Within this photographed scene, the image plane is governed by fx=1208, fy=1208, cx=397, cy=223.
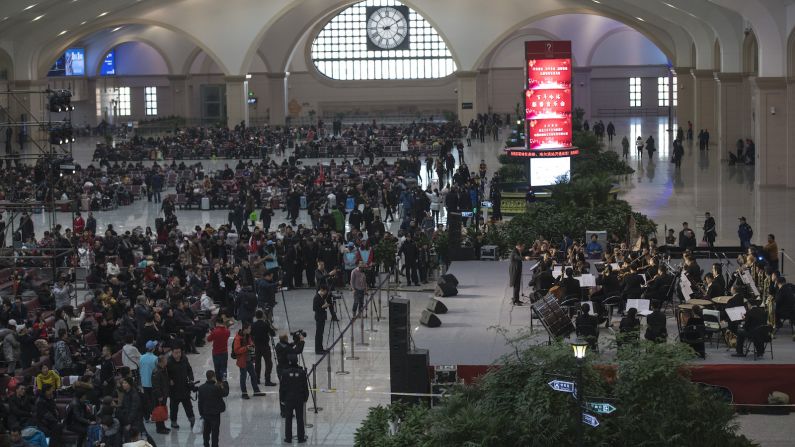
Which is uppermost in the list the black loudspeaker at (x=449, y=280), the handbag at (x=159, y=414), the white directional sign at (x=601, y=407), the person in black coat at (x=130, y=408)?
the black loudspeaker at (x=449, y=280)

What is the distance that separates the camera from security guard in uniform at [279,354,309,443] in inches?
517

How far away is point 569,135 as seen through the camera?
1166 inches

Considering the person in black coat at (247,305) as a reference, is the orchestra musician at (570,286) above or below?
above

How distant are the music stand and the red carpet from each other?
122 cm

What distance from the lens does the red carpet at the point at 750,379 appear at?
14.1 meters

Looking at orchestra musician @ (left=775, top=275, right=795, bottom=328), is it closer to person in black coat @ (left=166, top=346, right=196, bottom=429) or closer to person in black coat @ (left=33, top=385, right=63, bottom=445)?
person in black coat @ (left=166, top=346, right=196, bottom=429)

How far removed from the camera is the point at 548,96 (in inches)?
1151

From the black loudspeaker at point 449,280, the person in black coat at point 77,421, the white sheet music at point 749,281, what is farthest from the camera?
the black loudspeaker at point 449,280

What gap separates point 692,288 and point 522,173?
16536mm

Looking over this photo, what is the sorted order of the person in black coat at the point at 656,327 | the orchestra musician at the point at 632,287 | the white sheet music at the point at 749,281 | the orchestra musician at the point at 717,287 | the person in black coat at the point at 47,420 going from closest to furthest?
the person in black coat at the point at 47,420 → the person in black coat at the point at 656,327 → the orchestra musician at the point at 717,287 → the orchestra musician at the point at 632,287 → the white sheet music at the point at 749,281

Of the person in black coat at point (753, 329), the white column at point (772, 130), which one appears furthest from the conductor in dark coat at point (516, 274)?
the white column at point (772, 130)

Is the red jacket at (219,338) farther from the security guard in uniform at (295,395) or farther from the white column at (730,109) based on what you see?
the white column at (730,109)

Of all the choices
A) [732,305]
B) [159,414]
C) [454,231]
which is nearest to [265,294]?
[454,231]

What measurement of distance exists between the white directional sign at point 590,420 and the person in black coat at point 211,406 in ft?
14.7
